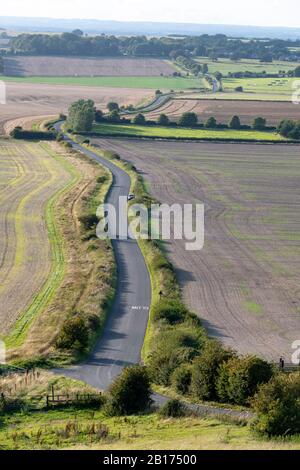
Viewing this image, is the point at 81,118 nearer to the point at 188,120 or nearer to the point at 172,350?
the point at 188,120

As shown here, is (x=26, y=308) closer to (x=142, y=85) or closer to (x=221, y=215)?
(x=221, y=215)

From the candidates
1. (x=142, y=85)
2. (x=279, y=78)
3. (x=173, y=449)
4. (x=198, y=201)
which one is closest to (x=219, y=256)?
(x=198, y=201)

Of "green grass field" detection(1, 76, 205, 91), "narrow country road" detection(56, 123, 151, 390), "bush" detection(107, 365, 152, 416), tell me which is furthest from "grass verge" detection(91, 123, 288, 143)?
"bush" detection(107, 365, 152, 416)

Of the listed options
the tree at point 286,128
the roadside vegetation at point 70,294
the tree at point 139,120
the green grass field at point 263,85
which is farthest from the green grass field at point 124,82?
the roadside vegetation at point 70,294

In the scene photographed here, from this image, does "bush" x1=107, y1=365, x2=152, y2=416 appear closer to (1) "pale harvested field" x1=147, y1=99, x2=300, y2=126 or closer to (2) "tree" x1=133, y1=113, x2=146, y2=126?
(2) "tree" x1=133, y1=113, x2=146, y2=126

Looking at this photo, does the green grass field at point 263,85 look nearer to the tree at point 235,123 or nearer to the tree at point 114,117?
the tree at point 235,123

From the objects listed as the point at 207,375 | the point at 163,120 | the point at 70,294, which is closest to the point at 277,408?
the point at 207,375
